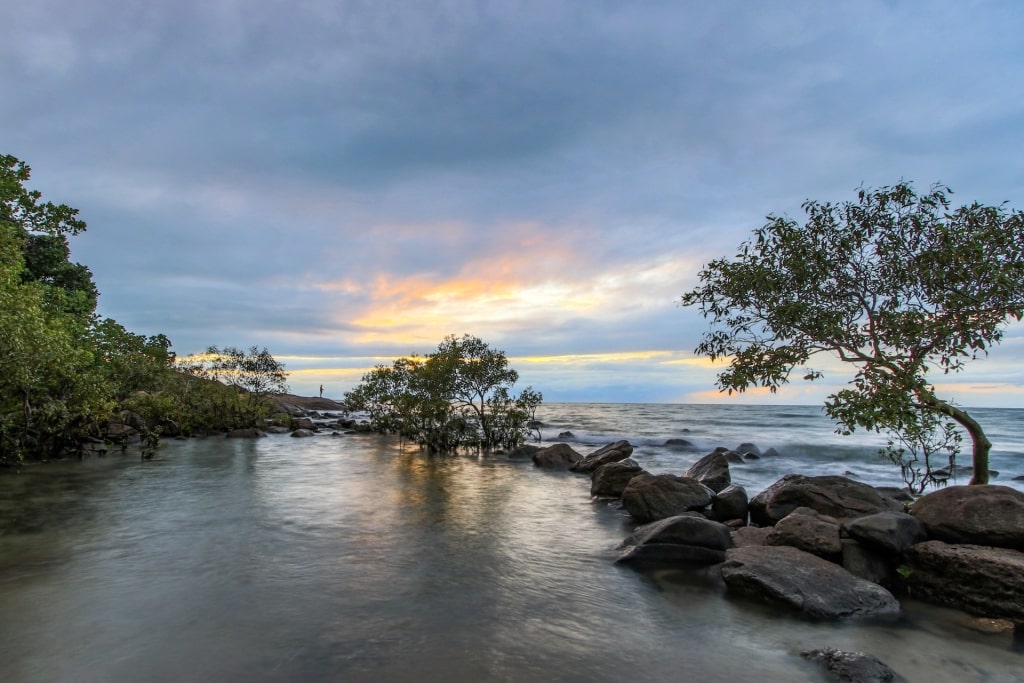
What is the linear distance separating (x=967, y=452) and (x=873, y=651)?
38099mm

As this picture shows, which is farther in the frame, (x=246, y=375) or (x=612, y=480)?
(x=246, y=375)

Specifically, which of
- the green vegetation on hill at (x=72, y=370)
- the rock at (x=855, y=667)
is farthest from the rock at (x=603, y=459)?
the green vegetation on hill at (x=72, y=370)

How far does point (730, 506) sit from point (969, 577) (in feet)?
22.6

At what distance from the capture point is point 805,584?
10.1m

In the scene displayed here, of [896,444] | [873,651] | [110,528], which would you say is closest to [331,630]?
[873,651]

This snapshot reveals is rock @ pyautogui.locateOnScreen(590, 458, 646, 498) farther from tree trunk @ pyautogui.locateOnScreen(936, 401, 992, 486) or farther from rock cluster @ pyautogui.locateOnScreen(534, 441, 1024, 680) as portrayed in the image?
tree trunk @ pyautogui.locateOnScreen(936, 401, 992, 486)

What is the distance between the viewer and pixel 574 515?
18.7m

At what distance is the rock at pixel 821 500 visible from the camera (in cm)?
1462

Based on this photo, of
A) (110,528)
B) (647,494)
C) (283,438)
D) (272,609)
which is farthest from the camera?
(283,438)

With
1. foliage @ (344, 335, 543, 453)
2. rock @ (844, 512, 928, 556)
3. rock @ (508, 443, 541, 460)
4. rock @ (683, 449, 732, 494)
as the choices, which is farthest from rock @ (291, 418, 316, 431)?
rock @ (844, 512, 928, 556)

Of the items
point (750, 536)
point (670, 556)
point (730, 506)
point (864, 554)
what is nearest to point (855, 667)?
point (864, 554)

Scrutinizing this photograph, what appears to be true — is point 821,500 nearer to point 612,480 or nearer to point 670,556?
point 670,556

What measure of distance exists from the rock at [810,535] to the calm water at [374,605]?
5.45 feet

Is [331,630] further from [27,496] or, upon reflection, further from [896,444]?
[896,444]
